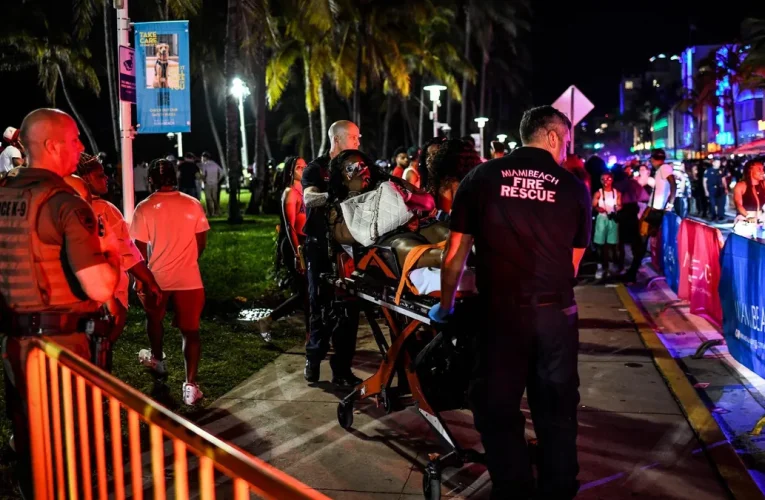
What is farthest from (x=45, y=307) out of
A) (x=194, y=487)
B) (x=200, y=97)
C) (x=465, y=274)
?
(x=200, y=97)

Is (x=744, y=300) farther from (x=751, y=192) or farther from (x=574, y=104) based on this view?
(x=574, y=104)

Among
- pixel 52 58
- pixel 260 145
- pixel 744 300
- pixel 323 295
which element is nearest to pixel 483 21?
pixel 52 58

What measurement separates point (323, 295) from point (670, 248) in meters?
6.98

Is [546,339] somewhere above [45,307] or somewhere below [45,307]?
below

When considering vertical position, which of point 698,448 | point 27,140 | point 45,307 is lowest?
point 698,448

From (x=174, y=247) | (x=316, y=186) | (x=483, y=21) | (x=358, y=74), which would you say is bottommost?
(x=174, y=247)

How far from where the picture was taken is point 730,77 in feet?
225

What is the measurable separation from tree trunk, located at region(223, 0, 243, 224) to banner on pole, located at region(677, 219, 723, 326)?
1494 cm

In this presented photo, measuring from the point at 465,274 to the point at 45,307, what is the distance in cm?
220

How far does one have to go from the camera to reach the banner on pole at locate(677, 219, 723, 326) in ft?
28.5

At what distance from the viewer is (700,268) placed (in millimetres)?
9445

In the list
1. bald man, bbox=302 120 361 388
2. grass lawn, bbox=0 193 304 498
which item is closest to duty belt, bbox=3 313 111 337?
grass lawn, bbox=0 193 304 498

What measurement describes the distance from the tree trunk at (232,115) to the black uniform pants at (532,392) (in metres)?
19.4

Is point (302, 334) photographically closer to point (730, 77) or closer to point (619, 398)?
point (619, 398)
